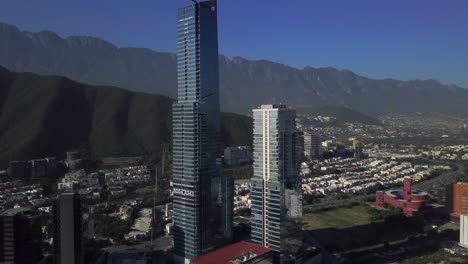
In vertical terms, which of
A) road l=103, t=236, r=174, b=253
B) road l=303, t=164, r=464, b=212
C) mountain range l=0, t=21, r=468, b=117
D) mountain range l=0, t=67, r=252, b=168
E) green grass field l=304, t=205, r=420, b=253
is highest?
mountain range l=0, t=21, r=468, b=117

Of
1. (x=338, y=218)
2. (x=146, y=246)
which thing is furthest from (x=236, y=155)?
(x=146, y=246)

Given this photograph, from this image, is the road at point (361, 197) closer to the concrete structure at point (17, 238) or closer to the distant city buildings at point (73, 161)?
Result: the concrete structure at point (17, 238)

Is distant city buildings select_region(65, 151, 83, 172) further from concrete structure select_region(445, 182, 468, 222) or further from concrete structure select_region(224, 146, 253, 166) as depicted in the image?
concrete structure select_region(445, 182, 468, 222)

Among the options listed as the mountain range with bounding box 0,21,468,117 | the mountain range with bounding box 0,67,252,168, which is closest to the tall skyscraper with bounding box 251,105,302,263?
the mountain range with bounding box 0,67,252,168

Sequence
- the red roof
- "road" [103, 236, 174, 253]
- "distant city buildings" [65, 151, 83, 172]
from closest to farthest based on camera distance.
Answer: the red roof
"road" [103, 236, 174, 253]
"distant city buildings" [65, 151, 83, 172]

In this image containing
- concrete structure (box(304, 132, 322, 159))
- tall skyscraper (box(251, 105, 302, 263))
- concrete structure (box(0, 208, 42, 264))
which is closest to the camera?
concrete structure (box(0, 208, 42, 264))

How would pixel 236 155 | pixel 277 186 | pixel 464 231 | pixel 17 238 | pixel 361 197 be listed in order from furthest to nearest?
pixel 236 155, pixel 361 197, pixel 464 231, pixel 277 186, pixel 17 238

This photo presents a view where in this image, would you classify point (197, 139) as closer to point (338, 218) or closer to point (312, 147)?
point (338, 218)
